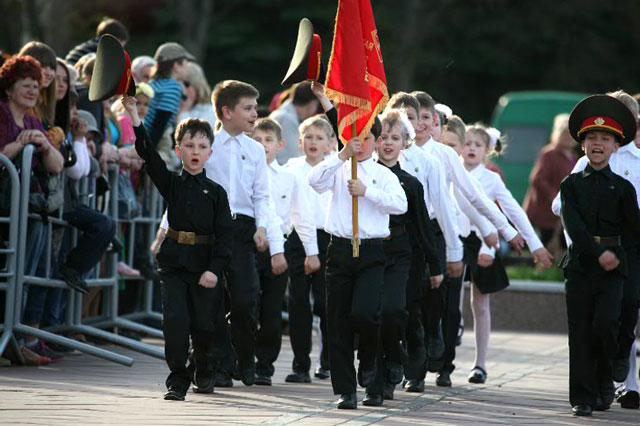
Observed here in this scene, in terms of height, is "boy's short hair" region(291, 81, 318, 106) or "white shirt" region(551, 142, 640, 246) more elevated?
"boy's short hair" region(291, 81, 318, 106)

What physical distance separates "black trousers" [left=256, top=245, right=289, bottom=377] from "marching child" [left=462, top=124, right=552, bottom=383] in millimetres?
1439

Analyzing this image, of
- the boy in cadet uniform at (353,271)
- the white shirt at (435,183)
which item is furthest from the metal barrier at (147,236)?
the boy in cadet uniform at (353,271)

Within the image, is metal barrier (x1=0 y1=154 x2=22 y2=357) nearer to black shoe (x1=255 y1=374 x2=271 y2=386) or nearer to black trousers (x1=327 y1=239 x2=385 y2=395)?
black shoe (x1=255 y1=374 x2=271 y2=386)

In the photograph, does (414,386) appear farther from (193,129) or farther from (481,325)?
(193,129)

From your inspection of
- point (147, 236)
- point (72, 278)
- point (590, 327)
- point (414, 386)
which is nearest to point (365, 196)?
point (590, 327)

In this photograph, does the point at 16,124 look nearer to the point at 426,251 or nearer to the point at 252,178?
the point at 252,178

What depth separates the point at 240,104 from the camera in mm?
10203

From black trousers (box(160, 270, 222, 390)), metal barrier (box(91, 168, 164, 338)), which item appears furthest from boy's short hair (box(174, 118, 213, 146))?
metal barrier (box(91, 168, 164, 338))

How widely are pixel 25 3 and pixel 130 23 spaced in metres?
8.57

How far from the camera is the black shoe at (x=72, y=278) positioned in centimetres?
1105

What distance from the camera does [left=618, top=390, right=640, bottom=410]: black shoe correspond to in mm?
10070

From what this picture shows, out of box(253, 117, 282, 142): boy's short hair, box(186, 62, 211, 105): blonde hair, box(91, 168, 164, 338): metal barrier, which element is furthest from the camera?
box(186, 62, 211, 105): blonde hair

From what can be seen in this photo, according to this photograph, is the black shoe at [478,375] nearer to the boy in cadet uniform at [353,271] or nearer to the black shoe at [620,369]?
the black shoe at [620,369]

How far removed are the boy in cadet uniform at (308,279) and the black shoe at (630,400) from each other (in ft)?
6.95
